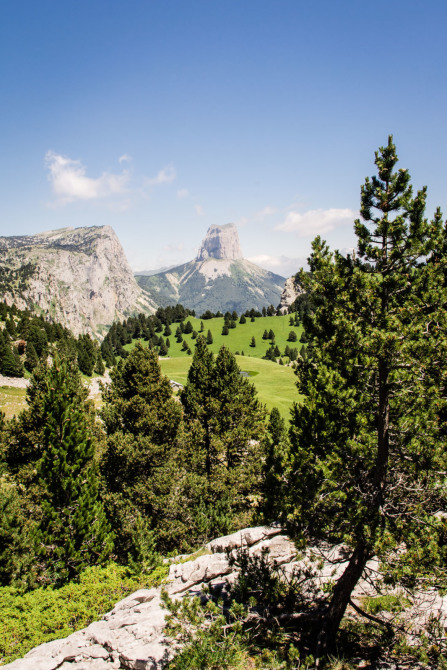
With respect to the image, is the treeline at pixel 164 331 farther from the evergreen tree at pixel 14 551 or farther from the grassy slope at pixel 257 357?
the evergreen tree at pixel 14 551

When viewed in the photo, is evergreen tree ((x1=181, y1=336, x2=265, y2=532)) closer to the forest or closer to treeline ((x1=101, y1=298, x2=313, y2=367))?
the forest

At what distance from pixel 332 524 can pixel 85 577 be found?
13.7 meters

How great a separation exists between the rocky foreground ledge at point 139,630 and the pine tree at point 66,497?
14.6ft

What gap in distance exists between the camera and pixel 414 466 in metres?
7.75

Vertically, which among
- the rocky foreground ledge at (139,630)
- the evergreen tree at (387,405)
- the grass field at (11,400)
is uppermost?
the evergreen tree at (387,405)

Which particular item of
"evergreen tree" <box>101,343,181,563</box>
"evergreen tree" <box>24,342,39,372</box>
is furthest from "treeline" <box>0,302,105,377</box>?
"evergreen tree" <box>101,343,181,563</box>

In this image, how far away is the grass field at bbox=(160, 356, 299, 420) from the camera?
217 ft

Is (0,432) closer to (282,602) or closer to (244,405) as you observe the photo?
(244,405)

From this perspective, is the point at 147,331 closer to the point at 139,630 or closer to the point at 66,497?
the point at 66,497

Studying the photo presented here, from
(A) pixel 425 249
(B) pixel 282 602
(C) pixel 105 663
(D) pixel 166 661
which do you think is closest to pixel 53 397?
(C) pixel 105 663

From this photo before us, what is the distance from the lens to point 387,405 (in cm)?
834

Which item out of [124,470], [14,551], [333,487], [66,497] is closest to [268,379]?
[124,470]

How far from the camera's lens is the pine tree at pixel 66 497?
16.4m

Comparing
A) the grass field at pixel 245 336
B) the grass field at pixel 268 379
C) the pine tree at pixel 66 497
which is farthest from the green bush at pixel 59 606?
the grass field at pixel 245 336
